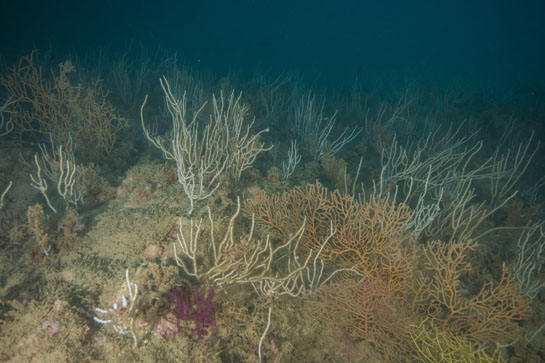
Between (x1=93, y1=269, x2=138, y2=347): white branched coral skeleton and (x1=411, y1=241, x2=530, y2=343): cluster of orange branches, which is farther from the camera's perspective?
(x1=411, y1=241, x2=530, y2=343): cluster of orange branches

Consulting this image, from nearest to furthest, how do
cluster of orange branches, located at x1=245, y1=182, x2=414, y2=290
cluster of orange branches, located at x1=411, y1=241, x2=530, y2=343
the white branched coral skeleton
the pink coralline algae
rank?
the white branched coral skeleton
the pink coralline algae
cluster of orange branches, located at x1=411, y1=241, x2=530, y2=343
cluster of orange branches, located at x1=245, y1=182, x2=414, y2=290

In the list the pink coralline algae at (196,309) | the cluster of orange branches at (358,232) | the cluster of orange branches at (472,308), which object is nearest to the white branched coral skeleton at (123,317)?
the pink coralline algae at (196,309)

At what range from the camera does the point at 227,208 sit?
10.9ft

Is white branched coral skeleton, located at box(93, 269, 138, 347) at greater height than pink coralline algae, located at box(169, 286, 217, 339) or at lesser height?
greater

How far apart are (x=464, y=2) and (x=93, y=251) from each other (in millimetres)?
160499

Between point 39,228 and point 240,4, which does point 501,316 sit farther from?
point 240,4

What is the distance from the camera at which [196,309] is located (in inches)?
86.3

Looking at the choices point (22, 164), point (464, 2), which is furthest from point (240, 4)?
point (22, 164)

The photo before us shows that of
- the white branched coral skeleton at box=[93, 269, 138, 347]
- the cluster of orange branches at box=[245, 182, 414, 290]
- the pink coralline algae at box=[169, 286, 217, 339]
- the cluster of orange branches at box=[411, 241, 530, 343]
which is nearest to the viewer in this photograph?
the white branched coral skeleton at box=[93, 269, 138, 347]

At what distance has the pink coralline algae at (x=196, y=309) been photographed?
212 centimetres

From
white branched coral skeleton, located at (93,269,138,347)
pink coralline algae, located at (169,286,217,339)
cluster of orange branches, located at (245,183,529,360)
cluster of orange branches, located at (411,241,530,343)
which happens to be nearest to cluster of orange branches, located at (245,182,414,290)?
cluster of orange branches, located at (245,183,529,360)

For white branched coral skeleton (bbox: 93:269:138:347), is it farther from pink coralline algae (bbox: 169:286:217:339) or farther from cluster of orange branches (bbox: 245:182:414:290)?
cluster of orange branches (bbox: 245:182:414:290)

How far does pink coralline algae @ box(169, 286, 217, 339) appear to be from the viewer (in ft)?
6.96

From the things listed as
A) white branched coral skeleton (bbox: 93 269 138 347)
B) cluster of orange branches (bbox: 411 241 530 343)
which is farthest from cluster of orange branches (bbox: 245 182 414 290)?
white branched coral skeleton (bbox: 93 269 138 347)
